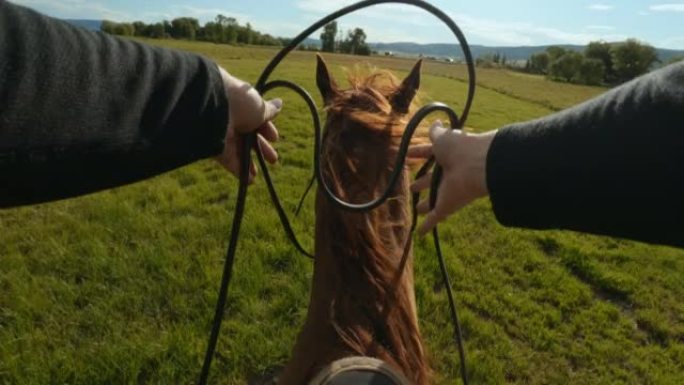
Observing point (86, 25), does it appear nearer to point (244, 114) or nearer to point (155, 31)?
point (155, 31)

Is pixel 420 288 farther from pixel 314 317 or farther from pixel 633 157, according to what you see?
pixel 633 157

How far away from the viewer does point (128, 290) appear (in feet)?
9.78

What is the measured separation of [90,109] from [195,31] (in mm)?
63818

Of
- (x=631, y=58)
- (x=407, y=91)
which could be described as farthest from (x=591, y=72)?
(x=407, y=91)

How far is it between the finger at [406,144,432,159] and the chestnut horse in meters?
0.11

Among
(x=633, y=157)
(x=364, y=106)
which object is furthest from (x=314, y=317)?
(x=633, y=157)

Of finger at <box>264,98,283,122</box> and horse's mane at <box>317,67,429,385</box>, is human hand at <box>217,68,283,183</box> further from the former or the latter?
horse's mane at <box>317,67,429,385</box>

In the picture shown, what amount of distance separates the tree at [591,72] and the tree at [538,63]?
46.0 ft

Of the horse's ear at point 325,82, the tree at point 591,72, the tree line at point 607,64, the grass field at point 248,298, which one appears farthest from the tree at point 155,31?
the horse's ear at point 325,82

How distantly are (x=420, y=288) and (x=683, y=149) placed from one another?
260 cm

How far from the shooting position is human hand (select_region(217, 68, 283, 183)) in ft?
3.75

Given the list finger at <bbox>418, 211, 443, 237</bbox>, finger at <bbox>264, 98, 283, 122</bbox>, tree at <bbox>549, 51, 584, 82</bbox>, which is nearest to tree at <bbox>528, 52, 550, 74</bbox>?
tree at <bbox>549, 51, 584, 82</bbox>

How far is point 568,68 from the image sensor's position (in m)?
52.7

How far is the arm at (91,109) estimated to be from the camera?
78 cm
